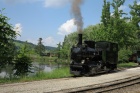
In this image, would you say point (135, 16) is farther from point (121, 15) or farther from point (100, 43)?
point (100, 43)

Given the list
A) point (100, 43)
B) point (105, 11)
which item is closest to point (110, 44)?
point (100, 43)

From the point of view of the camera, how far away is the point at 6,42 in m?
18.0

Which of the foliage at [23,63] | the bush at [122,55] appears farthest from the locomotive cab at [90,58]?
the bush at [122,55]

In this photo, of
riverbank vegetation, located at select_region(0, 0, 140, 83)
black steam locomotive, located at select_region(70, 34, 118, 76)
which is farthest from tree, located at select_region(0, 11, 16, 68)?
black steam locomotive, located at select_region(70, 34, 118, 76)

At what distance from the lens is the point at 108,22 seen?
35.6m

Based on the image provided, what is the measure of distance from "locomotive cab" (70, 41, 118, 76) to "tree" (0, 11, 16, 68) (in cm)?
480

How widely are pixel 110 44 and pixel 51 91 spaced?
1175 cm

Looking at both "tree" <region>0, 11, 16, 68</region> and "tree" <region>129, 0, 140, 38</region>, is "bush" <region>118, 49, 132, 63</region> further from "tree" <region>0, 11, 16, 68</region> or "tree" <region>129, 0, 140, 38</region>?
"tree" <region>0, 11, 16, 68</region>

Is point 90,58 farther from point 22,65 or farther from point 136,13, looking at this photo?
point 136,13

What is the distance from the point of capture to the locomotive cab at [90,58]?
780 inches

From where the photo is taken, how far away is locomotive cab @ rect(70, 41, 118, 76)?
65.0ft

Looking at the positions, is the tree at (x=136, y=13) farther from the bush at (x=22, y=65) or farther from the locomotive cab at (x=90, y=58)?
the bush at (x=22, y=65)

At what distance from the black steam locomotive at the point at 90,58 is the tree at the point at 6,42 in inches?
189

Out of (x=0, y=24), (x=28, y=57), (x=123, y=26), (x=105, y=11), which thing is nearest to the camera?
(x=0, y=24)
